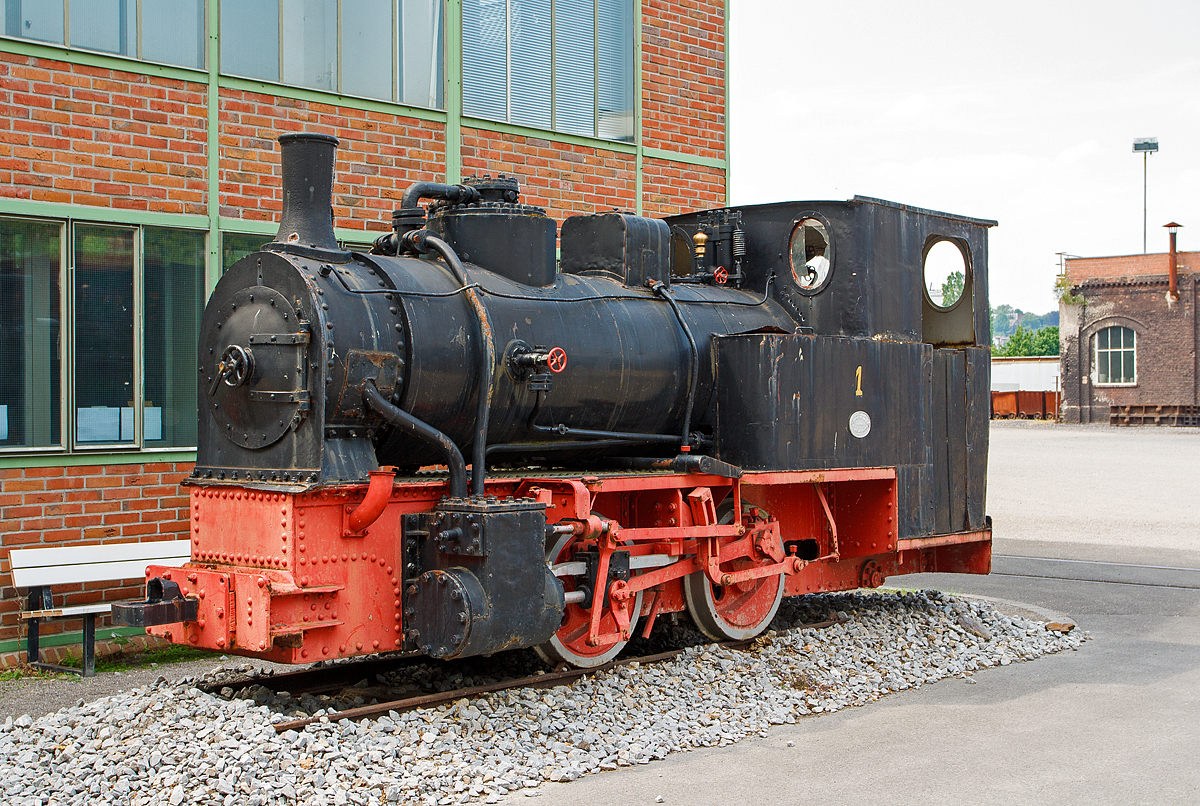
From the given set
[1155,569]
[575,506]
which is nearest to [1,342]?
[575,506]

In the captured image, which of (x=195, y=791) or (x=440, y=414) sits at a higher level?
(x=440, y=414)

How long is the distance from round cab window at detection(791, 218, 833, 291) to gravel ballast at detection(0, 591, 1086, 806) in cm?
264

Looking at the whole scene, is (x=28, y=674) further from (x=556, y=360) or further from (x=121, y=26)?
(x=121, y=26)

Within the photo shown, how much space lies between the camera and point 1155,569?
11.6 m

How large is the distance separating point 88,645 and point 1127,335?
138ft

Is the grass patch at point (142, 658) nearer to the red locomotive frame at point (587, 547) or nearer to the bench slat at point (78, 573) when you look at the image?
the bench slat at point (78, 573)

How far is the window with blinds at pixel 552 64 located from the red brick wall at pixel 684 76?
22 centimetres

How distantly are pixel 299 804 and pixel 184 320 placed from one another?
180 inches

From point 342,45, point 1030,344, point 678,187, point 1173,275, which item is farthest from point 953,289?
point 1030,344

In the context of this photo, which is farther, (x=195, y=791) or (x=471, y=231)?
(x=471, y=231)

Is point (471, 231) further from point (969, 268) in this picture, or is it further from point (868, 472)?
point (969, 268)

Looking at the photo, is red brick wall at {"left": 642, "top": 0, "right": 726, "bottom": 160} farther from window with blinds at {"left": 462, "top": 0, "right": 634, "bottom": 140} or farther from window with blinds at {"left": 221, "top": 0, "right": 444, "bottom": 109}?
window with blinds at {"left": 221, "top": 0, "right": 444, "bottom": 109}

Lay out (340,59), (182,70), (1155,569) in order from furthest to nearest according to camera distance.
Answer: (1155,569) < (340,59) < (182,70)

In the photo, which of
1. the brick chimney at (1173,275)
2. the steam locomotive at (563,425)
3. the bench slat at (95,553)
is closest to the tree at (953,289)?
the steam locomotive at (563,425)
